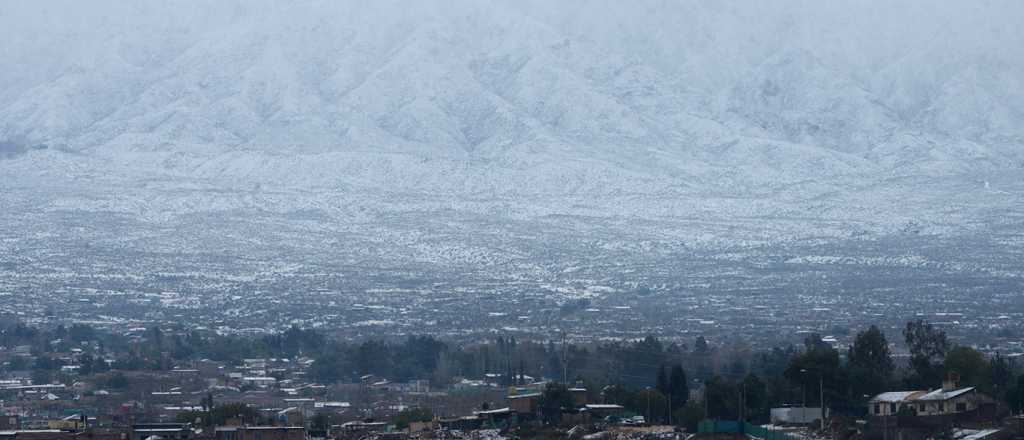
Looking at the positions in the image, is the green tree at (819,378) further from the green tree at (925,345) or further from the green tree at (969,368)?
the green tree at (925,345)

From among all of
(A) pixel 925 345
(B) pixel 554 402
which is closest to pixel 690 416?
(B) pixel 554 402

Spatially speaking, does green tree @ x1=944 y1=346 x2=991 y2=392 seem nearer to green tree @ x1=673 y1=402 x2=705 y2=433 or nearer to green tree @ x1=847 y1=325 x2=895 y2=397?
green tree @ x1=847 y1=325 x2=895 y2=397

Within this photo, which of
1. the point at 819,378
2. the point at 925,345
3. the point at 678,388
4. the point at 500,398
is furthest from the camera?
the point at 500,398

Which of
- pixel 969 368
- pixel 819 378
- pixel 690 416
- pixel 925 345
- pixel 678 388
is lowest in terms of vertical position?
pixel 690 416

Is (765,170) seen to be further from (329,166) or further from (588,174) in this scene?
(329,166)

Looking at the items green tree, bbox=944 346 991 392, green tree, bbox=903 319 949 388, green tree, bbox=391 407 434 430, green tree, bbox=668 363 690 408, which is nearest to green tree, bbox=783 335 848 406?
green tree, bbox=944 346 991 392

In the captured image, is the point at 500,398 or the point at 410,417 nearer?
the point at 410,417

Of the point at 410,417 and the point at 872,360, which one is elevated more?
the point at 872,360

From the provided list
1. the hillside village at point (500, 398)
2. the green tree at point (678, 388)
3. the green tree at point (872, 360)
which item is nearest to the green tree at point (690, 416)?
the hillside village at point (500, 398)

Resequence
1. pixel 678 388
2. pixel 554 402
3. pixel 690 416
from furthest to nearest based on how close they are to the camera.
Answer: pixel 678 388
pixel 554 402
pixel 690 416

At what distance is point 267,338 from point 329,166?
110 ft

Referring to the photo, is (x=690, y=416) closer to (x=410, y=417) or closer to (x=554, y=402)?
(x=554, y=402)

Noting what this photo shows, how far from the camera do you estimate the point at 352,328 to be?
8512 cm

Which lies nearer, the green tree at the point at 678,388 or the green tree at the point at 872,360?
the green tree at the point at 872,360
